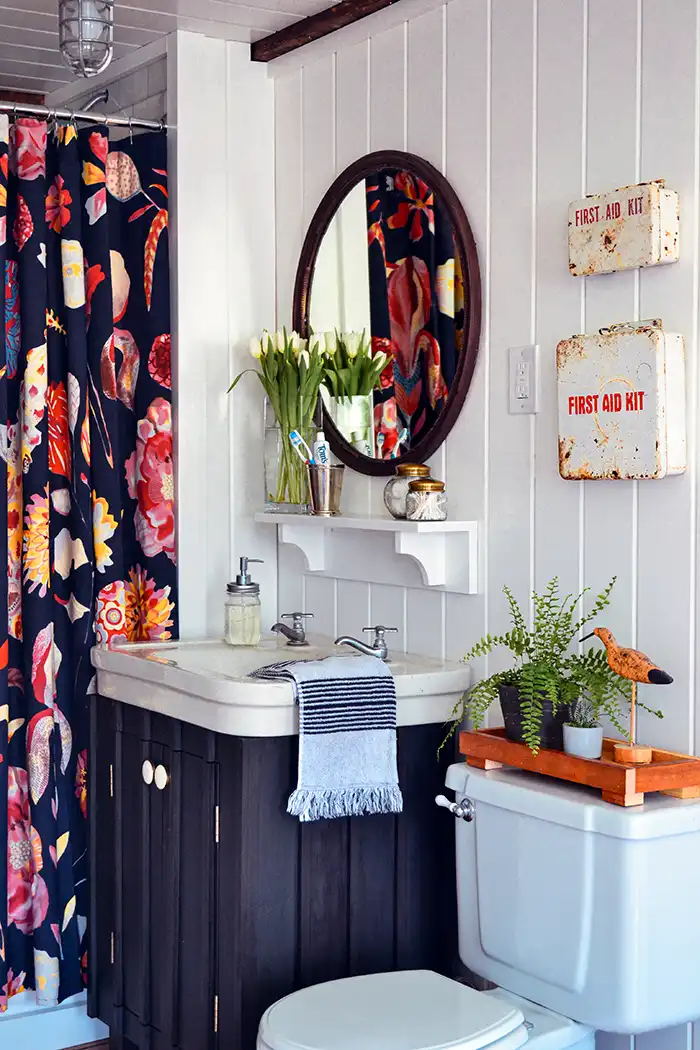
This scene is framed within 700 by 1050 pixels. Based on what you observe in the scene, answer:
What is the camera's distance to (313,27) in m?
2.87

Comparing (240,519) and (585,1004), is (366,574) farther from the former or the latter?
(585,1004)

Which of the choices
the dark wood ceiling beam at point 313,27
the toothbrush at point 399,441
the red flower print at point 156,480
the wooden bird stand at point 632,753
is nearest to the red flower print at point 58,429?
the red flower print at point 156,480

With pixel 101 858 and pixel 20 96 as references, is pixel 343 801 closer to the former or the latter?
pixel 101 858

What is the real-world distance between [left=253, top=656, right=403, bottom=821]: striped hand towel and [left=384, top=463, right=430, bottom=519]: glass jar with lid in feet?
1.14

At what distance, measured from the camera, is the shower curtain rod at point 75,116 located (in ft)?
9.36

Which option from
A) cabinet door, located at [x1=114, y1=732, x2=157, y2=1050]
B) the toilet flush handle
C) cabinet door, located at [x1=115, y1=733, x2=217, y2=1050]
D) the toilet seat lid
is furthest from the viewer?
cabinet door, located at [x1=114, y1=732, x2=157, y2=1050]

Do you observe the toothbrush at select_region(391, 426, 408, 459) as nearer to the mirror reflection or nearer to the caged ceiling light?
the mirror reflection

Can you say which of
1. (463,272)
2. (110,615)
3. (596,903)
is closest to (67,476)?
(110,615)

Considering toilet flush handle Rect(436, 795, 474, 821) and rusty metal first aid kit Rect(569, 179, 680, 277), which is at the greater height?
rusty metal first aid kit Rect(569, 179, 680, 277)

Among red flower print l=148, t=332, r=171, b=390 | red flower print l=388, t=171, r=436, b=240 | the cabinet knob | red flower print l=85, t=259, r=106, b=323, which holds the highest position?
red flower print l=388, t=171, r=436, b=240

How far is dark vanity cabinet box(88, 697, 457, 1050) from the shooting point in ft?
7.80

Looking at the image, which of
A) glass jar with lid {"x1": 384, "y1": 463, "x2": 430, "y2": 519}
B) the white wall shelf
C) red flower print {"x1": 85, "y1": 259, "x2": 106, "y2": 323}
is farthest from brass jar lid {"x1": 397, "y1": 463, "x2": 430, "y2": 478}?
red flower print {"x1": 85, "y1": 259, "x2": 106, "y2": 323}

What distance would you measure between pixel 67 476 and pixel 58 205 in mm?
609

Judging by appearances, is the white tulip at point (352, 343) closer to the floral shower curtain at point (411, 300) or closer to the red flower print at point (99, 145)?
the floral shower curtain at point (411, 300)
